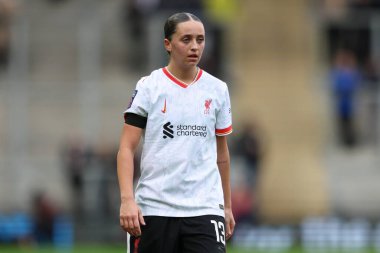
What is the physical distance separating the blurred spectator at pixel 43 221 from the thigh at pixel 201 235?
14.2 meters

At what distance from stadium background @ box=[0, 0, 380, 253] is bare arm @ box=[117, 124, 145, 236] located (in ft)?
46.3

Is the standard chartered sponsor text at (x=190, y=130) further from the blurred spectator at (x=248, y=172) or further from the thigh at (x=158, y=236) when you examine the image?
the blurred spectator at (x=248, y=172)

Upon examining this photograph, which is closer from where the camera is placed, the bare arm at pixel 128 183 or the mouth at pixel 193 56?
the bare arm at pixel 128 183

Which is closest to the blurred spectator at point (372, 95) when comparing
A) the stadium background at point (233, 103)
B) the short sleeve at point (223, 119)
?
the stadium background at point (233, 103)

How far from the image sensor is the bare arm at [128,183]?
742 cm

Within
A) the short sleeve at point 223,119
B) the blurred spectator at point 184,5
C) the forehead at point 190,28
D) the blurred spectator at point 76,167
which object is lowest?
the blurred spectator at point 76,167

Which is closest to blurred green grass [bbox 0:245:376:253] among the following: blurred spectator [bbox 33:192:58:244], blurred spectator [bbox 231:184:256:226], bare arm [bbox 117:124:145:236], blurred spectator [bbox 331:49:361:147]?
blurred spectator [bbox 33:192:58:244]

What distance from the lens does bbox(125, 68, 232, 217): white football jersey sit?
7.67 metres

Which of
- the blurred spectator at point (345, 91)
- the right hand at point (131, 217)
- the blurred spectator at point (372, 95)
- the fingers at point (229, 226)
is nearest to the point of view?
the right hand at point (131, 217)

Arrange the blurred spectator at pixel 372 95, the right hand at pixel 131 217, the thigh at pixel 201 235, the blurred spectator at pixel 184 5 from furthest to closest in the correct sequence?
1. the blurred spectator at pixel 184 5
2. the blurred spectator at pixel 372 95
3. the thigh at pixel 201 235
4. the right hand at pixel 131 217

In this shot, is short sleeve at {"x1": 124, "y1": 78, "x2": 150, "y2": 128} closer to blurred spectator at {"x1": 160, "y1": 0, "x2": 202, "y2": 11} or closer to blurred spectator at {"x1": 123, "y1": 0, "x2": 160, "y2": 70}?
blurred spectator at {"x1": 160, "y1": 0, "x2": 202, "y2": 11}

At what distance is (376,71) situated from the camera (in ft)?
78.7

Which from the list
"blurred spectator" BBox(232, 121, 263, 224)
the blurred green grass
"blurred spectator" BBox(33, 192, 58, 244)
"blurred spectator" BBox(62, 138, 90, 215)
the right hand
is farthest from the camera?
"blurred spectator" BBox(62, 138, 90, 215)

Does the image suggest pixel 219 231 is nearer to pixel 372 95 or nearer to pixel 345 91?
pixel 345 91
